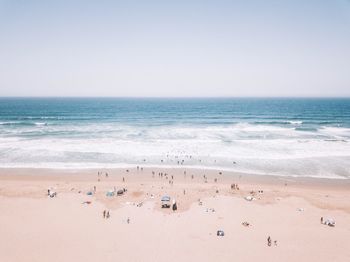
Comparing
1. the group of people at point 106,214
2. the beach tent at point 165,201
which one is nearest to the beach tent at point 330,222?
the beach tent at point 165,201

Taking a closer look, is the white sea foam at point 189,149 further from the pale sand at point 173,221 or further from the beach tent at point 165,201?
the beach tent at point 165,201

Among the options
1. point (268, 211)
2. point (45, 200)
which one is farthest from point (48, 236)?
point (268, 211)

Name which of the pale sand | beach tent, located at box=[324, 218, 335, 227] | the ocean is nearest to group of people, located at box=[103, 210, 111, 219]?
the pale sand

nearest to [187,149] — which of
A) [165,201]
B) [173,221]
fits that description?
[165,201]

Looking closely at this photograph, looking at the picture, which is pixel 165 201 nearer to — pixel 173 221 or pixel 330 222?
pixel 173 221

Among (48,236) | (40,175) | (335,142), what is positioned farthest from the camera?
(335,142)

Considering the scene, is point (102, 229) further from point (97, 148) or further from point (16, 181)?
point (97, 148)

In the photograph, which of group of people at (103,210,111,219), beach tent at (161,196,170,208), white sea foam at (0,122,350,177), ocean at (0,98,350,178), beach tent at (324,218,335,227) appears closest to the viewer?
beach tent at (324,218,335,227)

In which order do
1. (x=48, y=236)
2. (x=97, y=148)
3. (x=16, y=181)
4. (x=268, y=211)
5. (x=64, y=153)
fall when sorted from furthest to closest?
(x=97, y=148) → (x=64, y=153) → (x=16, y=181) → (x=268, y=211) → (x=48, y=236)

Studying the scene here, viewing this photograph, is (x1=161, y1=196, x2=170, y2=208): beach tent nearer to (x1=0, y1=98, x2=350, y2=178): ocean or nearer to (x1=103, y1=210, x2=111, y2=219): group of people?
(x1=103, y1=210, x2=111, y2=219): group of people
